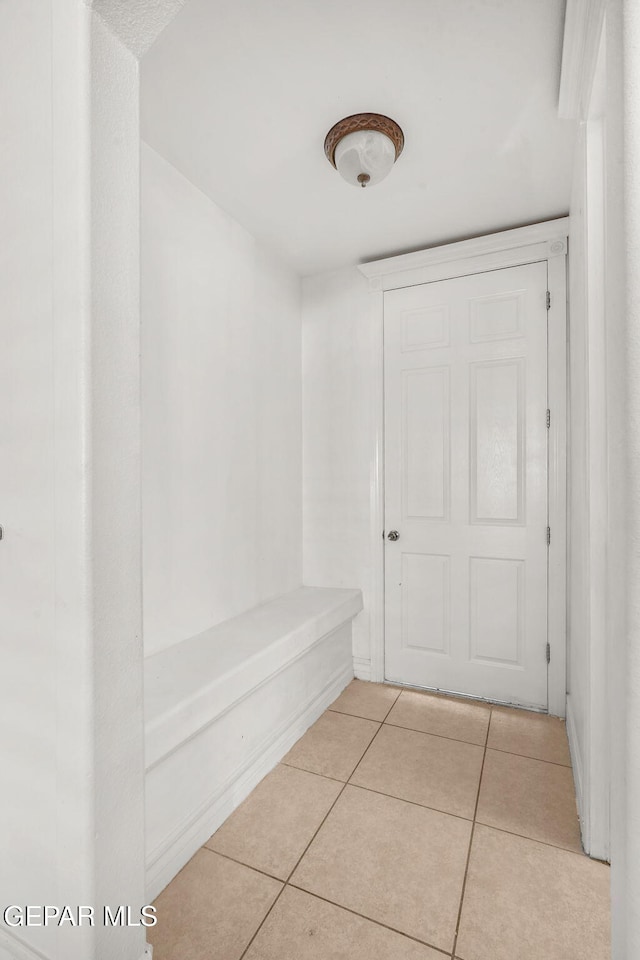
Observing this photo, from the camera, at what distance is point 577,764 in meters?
1.85

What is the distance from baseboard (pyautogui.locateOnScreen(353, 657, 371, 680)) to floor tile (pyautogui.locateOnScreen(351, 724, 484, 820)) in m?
0.57

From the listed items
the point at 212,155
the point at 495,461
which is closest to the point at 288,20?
the point at 212,155

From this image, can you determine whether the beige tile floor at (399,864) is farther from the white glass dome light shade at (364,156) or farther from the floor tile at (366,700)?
the white glass dome light shade at (364,156)

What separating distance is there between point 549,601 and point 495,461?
2.49ft

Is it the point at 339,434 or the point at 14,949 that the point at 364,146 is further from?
the point at 14,949

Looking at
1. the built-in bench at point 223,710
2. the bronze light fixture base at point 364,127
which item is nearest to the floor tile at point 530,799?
the built-in bench at point 223,710

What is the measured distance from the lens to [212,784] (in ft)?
5.45

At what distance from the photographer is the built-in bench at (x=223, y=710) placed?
144cm

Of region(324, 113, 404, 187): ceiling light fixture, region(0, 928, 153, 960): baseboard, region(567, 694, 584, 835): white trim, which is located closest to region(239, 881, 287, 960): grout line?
region(0, 928, 153, 960): baseboard

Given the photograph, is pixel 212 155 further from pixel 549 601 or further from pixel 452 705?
pixel 452 705

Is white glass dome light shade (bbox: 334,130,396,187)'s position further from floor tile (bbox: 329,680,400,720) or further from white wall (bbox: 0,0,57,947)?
floor tile (bbox: 329,680,400,720)

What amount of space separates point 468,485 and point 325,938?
1.97m

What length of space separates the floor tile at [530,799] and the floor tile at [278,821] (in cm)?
58

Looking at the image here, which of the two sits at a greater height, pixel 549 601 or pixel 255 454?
pixel 255 454
